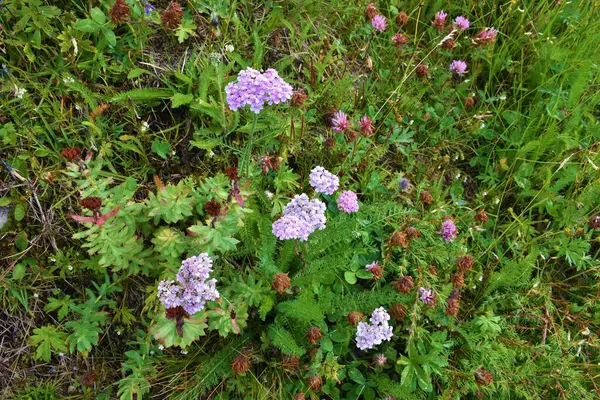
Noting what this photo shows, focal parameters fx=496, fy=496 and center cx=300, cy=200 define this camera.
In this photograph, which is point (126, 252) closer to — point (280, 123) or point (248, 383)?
point (248, 383)

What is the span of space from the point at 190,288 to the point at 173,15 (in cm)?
164

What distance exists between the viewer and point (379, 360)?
265 cm

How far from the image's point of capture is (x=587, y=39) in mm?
3707

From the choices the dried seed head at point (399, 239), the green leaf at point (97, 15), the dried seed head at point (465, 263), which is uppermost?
the green leaf at point (97, 15)

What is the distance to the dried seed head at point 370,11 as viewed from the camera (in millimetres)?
3355

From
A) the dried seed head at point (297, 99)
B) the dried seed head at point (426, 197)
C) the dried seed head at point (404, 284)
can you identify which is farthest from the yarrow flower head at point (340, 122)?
the dried seed head at point (404, 284)

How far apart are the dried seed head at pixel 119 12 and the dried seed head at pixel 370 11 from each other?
1.57m

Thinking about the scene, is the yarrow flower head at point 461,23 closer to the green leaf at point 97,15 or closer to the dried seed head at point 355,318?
the dried seed head at point 355,318

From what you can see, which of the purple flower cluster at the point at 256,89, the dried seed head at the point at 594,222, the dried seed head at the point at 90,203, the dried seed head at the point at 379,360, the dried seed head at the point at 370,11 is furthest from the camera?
the dried seed head at the point at 370,11

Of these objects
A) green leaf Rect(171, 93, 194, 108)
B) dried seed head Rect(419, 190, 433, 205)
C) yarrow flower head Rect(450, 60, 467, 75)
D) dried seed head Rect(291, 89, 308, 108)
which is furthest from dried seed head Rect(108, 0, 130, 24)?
yarrow flower head Rect(450, 60, 467, 75)

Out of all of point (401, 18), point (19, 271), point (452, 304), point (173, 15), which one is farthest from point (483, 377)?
point (173, 15)

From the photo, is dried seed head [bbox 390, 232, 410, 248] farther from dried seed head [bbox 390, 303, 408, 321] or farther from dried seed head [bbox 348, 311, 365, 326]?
dried seed head [bbox 348, 311, 365, 326]

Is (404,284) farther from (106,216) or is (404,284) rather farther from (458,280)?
(106,216)

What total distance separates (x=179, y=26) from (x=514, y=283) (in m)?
2.58
